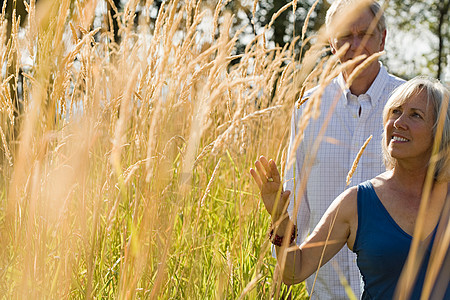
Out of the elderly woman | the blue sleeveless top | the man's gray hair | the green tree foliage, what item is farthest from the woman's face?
the green tree foliage

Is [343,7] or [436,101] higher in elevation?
[343,7]

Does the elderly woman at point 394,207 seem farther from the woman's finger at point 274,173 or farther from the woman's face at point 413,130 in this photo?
the woman's finger at point 274,173

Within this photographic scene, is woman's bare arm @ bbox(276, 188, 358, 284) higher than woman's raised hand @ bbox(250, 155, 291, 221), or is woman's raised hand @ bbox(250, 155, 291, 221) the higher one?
woman's raised hand @ bbox(250, 155, 291, 221)

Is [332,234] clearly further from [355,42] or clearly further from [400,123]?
[355,42]

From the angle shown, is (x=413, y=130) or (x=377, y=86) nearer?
(x=413, y=130)

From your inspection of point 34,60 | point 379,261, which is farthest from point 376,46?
point 34,60

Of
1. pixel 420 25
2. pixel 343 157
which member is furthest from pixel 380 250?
pixel 420 25

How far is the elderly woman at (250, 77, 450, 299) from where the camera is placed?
1541 mm

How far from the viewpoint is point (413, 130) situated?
1.58 meters

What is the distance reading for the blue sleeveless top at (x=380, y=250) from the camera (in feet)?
5.01

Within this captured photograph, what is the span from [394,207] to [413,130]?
9.8 inches

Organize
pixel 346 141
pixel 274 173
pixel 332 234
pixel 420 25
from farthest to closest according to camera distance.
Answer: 1. pixel 420 25
2. pixel 346 141
3. pixel 332 234
4. pixel 274 173

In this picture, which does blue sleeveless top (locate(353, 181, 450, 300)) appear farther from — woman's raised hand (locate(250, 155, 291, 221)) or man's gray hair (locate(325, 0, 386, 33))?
man's gray hair (locate(325, 0, 386, 33))

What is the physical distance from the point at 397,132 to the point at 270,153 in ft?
2.81
